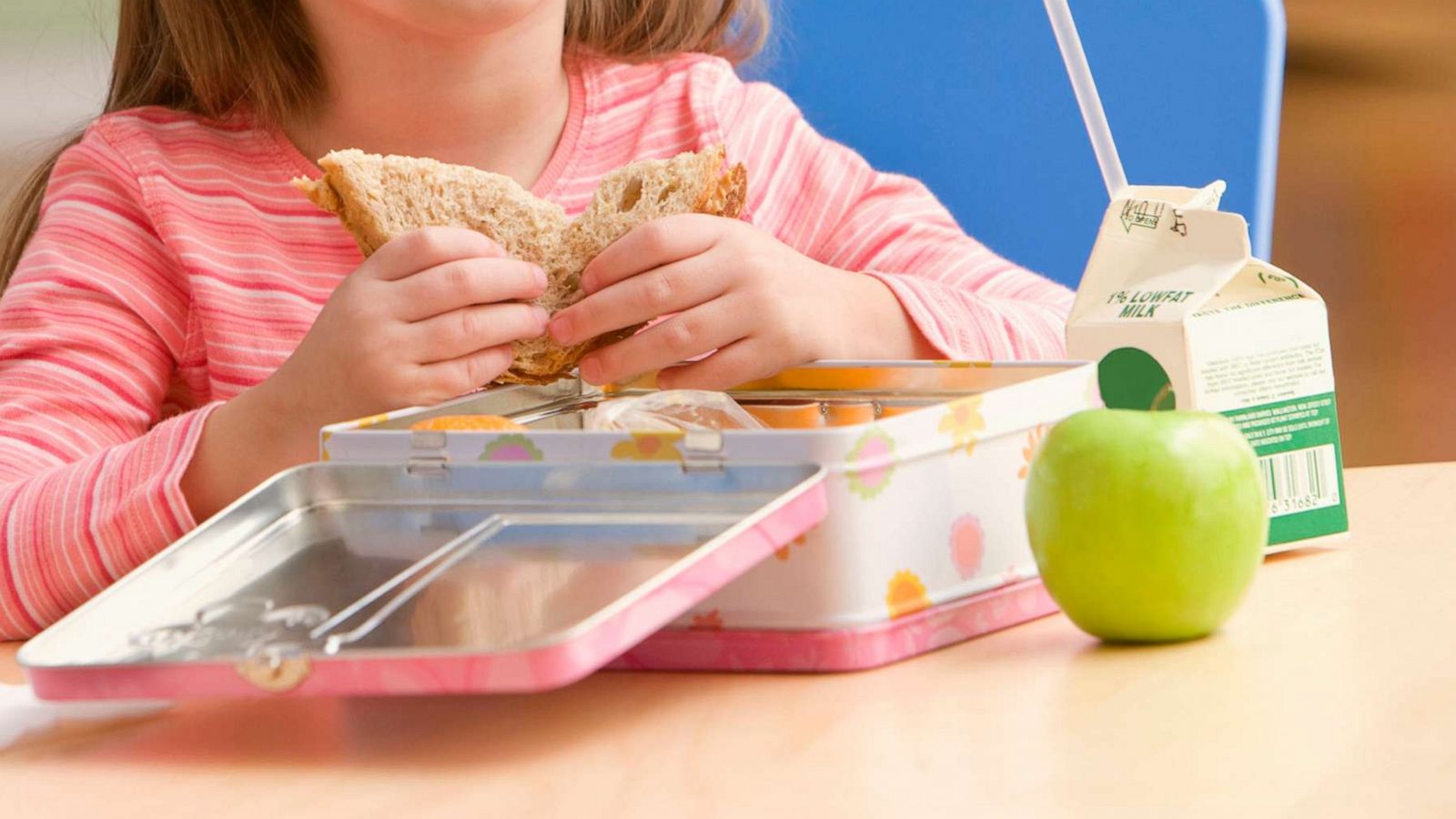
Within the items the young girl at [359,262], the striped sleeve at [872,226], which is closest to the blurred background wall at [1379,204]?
the young girl at [359,262]

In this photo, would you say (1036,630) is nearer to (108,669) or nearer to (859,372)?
(859,372)

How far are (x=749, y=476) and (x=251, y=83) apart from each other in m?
0.92

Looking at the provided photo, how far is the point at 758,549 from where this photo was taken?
614 mm

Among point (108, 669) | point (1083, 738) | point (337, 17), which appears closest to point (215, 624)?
point (108, 669)

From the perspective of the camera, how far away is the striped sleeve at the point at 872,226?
1.19m

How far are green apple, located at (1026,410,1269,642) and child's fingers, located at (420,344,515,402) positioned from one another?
0.36 m

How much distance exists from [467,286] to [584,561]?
30 cm

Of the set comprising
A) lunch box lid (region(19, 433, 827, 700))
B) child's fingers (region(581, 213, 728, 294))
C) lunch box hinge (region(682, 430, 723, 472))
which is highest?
child's fingers (region(581, 213, 728, 294))

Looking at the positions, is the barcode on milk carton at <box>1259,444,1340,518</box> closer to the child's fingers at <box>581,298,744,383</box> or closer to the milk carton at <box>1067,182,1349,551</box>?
the milk carton at <box>1067,182,1349,551</box>

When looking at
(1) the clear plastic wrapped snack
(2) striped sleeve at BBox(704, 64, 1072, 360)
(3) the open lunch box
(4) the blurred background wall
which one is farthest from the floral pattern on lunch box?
(4) the blurred background wall

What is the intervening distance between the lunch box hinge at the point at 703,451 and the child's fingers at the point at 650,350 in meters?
0.25

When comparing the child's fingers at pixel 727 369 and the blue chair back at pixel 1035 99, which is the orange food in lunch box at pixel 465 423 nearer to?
the child's fingers at pixel 727 369

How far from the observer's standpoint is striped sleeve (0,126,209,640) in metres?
0.96

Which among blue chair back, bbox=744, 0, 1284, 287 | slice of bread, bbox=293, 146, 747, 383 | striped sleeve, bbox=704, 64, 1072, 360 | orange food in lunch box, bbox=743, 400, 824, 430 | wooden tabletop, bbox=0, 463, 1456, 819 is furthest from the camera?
blue chair back, bbox=744, 0, 1284, 287
